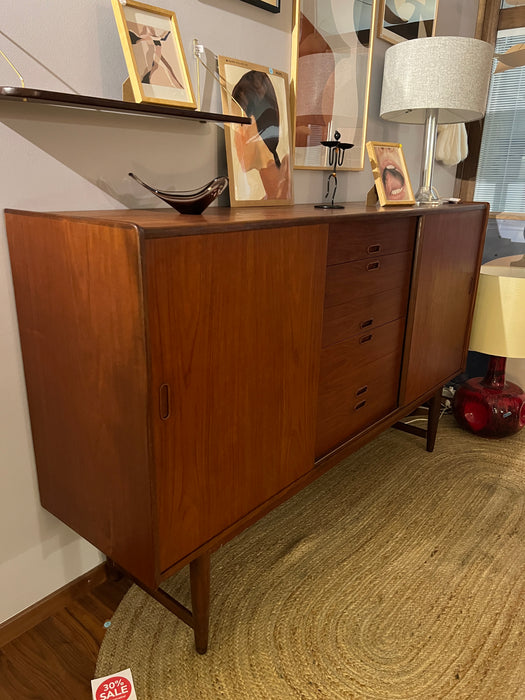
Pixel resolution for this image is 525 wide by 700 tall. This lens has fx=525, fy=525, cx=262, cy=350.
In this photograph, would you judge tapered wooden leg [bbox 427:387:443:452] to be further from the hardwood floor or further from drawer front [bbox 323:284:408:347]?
the hardwood floor

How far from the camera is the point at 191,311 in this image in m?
1.01

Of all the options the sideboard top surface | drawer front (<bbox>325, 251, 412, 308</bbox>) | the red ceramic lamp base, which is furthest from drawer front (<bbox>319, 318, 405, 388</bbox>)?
the red ceramic lamp base

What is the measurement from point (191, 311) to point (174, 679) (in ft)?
3.00

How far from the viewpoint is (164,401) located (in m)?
1.01

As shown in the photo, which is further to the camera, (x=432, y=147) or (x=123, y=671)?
(x=432, y=147)

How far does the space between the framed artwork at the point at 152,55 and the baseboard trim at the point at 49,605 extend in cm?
130

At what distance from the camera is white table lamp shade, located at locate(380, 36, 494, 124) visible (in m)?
1.86

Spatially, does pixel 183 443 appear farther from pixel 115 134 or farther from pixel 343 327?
pixel 115 134

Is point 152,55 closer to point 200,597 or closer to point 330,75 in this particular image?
point 330,75

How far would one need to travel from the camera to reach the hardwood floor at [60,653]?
4.10 feet

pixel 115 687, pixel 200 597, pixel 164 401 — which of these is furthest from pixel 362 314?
pixel 115 687

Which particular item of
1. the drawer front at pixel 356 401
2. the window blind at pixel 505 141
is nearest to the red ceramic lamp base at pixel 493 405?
the drawer front at pixel 356 401

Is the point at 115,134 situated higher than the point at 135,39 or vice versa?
the point at 135,39

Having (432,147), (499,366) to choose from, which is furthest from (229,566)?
(432,147)
